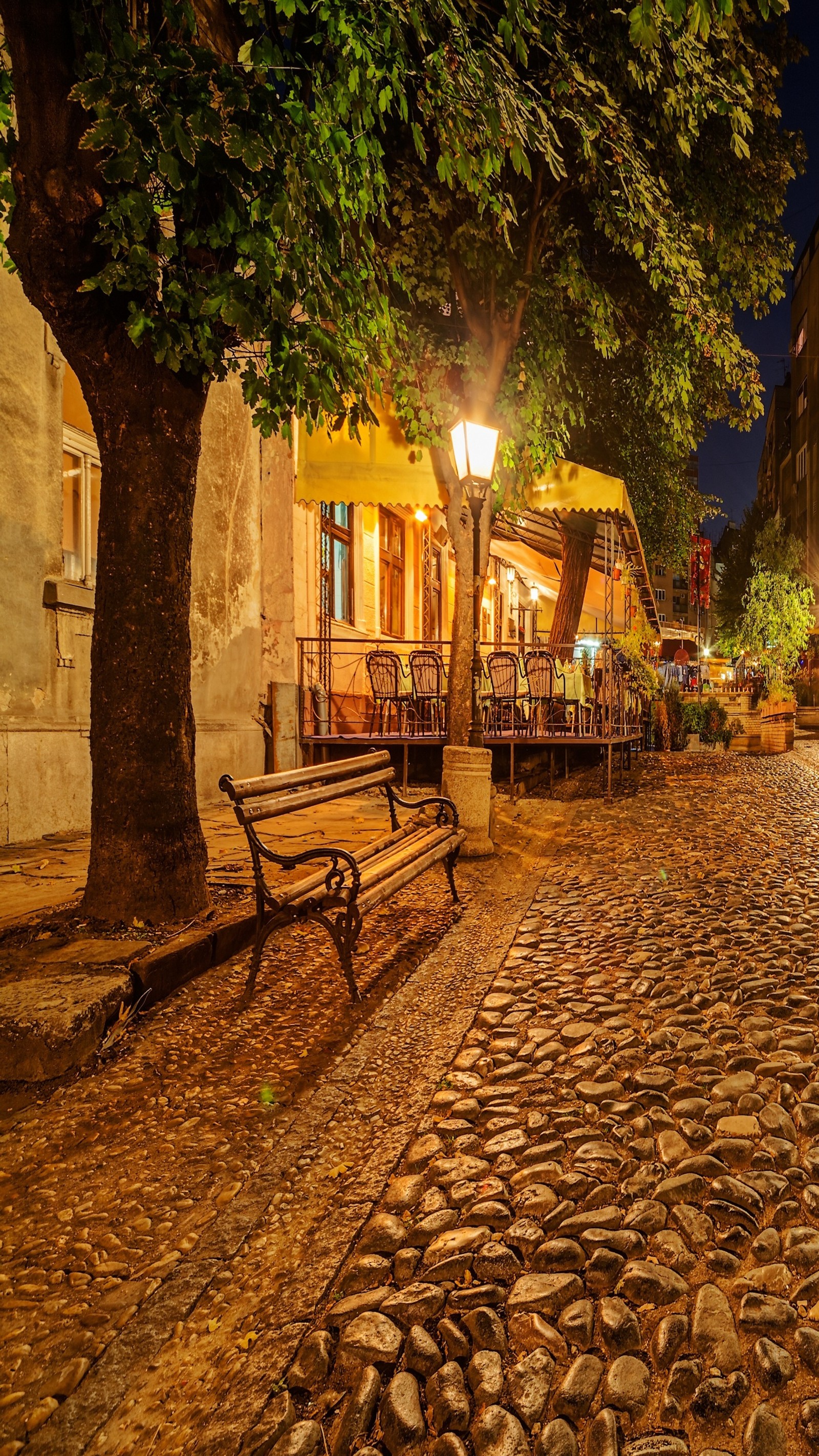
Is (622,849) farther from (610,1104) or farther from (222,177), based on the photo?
(222,177)

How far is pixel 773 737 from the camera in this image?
69.5 feet

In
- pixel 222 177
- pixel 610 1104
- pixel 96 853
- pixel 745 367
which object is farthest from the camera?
pixel 745 367

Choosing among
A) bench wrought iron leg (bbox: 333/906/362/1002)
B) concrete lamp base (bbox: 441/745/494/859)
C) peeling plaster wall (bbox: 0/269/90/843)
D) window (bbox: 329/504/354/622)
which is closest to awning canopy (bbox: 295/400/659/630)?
window (bbox: 329/504/354/622)

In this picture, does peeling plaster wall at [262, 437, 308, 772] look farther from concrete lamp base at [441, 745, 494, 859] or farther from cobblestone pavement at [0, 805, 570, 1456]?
cobblestone pavement at [0, 805, 570, 1456]

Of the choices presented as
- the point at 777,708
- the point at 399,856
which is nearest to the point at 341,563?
the point at 399,856

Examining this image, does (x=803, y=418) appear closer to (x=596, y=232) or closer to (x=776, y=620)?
(x=776, y=620)

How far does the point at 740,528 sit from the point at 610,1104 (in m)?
57.4

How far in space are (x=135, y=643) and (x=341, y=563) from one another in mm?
9848

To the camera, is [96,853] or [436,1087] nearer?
[436,1087]

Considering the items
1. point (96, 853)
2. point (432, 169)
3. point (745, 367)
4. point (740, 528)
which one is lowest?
point (96, 853)

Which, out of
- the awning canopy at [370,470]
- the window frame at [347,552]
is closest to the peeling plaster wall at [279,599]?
the awning canopy at [370,470]

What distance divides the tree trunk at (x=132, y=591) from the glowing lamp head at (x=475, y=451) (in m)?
2.98

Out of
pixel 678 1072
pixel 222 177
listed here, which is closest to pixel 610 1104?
pixel 678 1072

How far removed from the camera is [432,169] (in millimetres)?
8703
